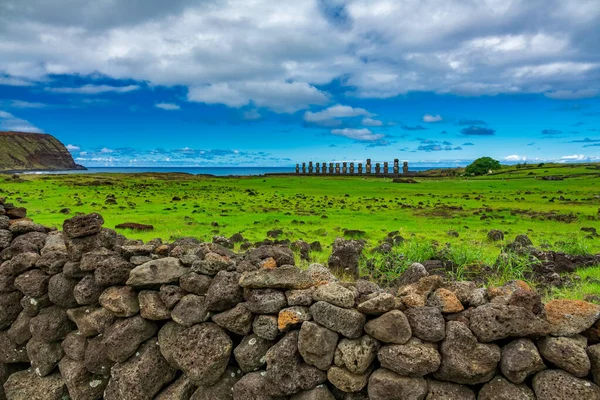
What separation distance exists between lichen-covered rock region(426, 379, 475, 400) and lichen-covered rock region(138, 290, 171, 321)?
3.77 meters

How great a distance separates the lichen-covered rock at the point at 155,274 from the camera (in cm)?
617

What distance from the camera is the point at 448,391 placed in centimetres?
491

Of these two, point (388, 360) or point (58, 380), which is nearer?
point (388, 360)

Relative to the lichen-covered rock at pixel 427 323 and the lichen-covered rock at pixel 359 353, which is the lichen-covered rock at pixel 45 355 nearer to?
the lichen-covered rock at pixel 359 353

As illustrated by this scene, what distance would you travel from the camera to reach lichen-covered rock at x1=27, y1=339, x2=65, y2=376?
7.19 metres

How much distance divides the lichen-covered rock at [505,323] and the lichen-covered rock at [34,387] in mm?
6838

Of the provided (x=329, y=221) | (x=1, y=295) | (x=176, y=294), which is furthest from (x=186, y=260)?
(x=329, y=221)

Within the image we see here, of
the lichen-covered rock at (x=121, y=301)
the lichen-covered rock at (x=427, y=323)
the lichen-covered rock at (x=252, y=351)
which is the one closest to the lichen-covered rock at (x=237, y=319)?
the lichen-covered rock at (x=252, y=351)

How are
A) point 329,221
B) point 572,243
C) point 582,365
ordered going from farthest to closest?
point 329,221 < point 572,243 < point 582,365

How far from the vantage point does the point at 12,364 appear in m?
7.89

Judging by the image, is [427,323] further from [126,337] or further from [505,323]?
[126,337]

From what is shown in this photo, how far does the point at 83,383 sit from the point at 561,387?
6.91 m

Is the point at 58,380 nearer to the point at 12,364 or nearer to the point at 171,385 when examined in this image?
the point at 12,364

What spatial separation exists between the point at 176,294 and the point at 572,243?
1526 cm
